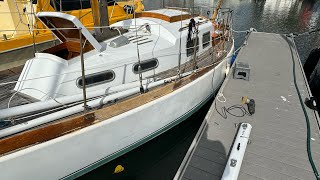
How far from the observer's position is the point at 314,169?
17.0 feet

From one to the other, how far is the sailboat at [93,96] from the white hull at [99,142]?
0.02 meters

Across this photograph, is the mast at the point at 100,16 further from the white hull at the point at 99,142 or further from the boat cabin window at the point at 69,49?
the white hull at the point at 99,142

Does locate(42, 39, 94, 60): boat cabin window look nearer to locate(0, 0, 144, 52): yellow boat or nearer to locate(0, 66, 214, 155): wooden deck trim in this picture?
locate(0, 66, 214, 155): wooden deck trim

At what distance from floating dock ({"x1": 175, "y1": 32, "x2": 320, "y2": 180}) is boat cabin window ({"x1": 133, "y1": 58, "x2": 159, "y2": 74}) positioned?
2232 mm

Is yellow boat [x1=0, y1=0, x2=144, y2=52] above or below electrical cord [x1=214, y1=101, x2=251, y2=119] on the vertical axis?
above

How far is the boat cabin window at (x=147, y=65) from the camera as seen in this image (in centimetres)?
673

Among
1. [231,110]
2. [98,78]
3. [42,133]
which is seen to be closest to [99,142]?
[42,133]

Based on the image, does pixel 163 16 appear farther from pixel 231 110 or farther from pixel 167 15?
pixel 231 110

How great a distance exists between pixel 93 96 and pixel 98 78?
0.53 m

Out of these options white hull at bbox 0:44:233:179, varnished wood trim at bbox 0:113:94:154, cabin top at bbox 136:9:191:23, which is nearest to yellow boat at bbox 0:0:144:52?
cabin top at bbox 136:9:191:23

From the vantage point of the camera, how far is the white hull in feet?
15.0

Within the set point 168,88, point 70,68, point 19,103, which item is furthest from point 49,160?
point 168,88

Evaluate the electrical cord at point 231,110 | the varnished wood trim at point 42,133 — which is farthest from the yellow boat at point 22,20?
the varnished wood trim at point 42,133

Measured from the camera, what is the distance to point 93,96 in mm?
5809
